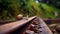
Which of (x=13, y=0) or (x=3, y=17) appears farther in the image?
(x=13, y=0)

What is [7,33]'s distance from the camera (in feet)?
0.66

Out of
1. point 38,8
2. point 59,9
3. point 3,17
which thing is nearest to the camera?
point 3,17

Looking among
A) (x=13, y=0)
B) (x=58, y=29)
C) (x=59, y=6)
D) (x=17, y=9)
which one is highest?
(x=13, y=0)

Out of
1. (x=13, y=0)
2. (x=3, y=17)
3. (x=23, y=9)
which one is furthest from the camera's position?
(x=23, y=9)

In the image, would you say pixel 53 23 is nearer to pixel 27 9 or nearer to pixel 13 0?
pixel 27 9

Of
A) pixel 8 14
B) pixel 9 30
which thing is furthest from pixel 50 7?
pixel 9 30

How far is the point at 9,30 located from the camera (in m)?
0.21

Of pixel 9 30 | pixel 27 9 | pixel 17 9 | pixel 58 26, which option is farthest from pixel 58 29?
pixel 9 30

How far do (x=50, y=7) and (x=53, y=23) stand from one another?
1.49 meters

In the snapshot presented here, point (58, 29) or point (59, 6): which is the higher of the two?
point (59, 6)

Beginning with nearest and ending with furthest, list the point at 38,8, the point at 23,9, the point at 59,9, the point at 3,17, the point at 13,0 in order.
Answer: the point at 3,17 < the point at 13,0 < the point at 23,9 < the point at 38,8 < the point at 59,9

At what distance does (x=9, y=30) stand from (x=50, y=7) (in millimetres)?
4696

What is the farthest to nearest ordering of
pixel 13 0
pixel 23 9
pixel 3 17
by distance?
pixel 23 9, pixel 13 0, pixel 3 17

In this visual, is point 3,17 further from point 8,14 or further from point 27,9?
point 27,9
